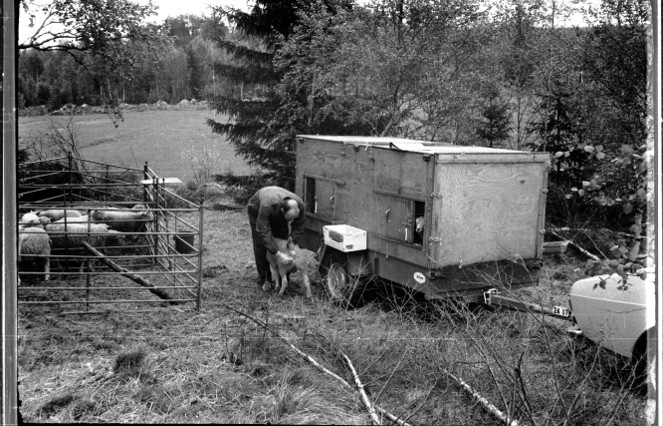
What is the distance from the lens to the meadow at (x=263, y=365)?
4270 mm

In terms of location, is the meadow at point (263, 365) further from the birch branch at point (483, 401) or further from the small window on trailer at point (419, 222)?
the small window on trailer at point (419, 222)

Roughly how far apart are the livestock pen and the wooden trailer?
1.70 metres

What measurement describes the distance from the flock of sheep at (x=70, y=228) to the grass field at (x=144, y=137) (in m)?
0.55

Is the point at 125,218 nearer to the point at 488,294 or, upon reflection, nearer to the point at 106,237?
the point at 106,237

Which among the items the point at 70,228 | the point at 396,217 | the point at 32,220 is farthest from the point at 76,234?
the point at 396,217

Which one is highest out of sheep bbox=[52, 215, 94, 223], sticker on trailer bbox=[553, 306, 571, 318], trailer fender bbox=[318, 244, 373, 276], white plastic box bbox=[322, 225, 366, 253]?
sheep bbox=[52, 215, 94, 223]

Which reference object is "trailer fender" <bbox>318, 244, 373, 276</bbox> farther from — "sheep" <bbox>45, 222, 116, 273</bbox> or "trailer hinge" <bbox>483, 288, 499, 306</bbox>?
"sheep" <bbox>45, 222, 116, 273</bbox>

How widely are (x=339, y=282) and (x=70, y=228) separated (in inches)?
118

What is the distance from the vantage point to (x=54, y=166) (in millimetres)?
4746

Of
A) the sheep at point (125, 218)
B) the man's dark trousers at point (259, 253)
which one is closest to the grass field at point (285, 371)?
the sheep at point (125, 218)

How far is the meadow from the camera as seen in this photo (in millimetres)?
4270

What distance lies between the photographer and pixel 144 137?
197 inches

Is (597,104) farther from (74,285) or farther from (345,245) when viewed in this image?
(74,285)

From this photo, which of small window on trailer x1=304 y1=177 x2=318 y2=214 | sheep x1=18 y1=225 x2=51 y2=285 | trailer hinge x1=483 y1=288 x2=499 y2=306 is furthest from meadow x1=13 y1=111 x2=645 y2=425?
small window on trailer x1=304 y1=177 x2=318 y2=214
